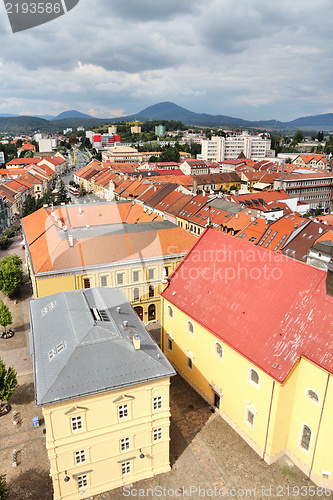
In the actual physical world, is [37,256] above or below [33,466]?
above

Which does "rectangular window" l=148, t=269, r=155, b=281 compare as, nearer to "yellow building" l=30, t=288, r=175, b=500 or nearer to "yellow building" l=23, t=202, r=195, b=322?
"yellow building" l=23, t=202, r=195, b=322

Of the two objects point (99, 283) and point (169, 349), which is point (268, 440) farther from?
point (99, 283)

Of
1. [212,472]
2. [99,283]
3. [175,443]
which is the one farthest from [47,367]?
[99,283]

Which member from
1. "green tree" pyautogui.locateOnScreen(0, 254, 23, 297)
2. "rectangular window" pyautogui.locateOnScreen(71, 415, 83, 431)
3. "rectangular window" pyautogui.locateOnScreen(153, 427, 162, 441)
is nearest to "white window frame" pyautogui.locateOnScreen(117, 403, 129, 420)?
"rectangular window" pyautogui.locateOnScreen(71, 415, 83, 431)

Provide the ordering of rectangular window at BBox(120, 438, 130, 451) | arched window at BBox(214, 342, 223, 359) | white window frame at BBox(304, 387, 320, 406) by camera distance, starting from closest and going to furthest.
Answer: white window frame at BBox(304, 387, 320, 406) < rectangular window at BBox(120, 438, 130, 451) < arched window at BBox(214, 342, 223, 359)

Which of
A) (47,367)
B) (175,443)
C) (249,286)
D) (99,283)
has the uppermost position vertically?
(249,286)

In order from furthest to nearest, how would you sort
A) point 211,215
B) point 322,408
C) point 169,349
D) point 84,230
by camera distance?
point 211,215 < point 84,230 < point 169,349 < point 322,408

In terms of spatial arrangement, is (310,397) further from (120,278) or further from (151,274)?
(120,278)

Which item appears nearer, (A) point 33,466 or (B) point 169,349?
(A) point 33,466
